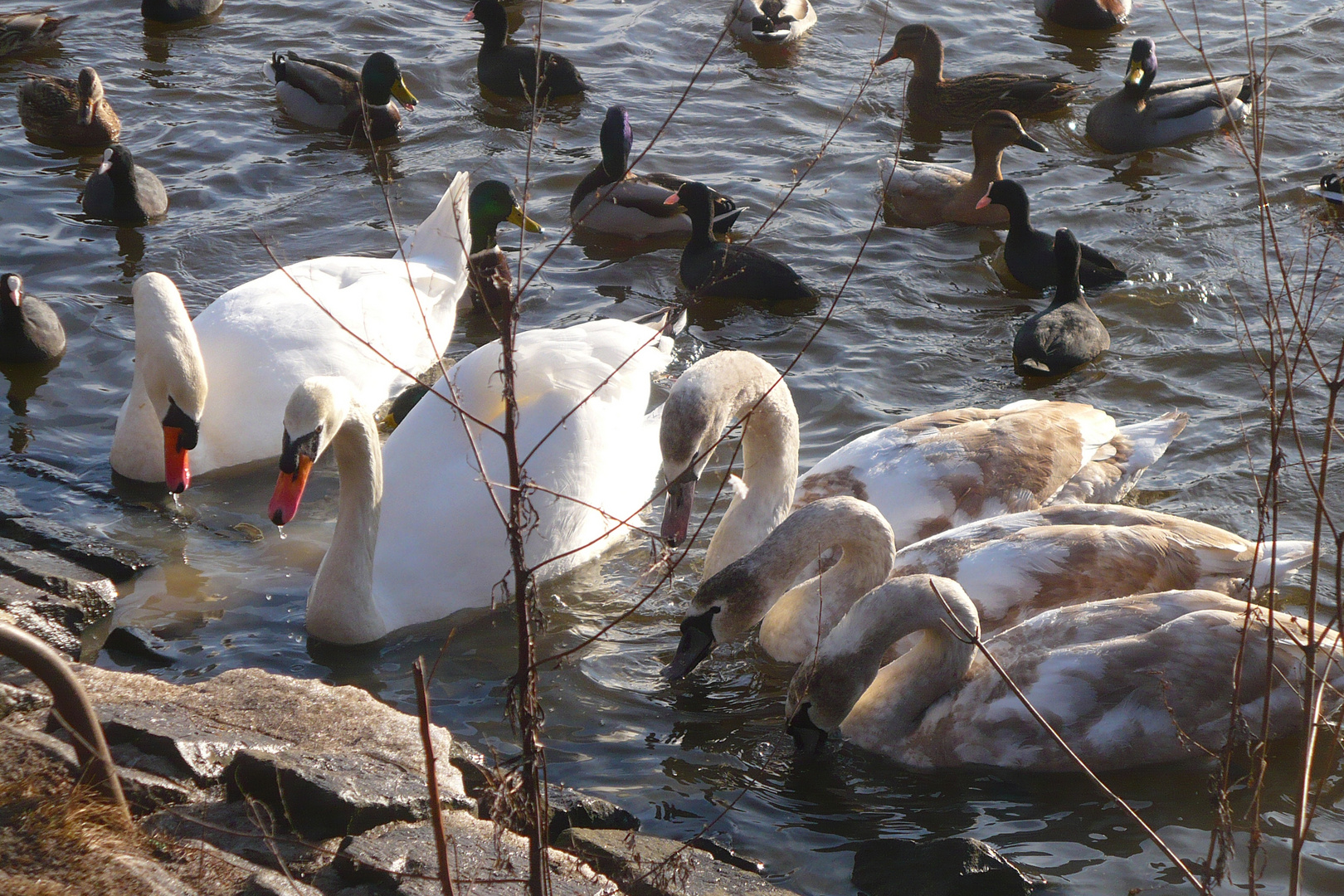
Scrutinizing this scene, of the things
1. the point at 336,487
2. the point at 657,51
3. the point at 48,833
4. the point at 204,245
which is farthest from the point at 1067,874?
the point at 657,51

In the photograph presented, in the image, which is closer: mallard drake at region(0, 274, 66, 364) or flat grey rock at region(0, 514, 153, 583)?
flat grey rock at region(0, 514, 153, 583)

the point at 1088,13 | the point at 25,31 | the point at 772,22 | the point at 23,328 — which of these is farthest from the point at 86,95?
the point at 1088,13

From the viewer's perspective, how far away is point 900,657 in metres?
5.18

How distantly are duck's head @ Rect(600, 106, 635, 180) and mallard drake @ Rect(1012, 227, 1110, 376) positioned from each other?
10.7 feet

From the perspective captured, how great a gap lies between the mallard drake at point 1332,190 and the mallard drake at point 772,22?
A: 519 cm

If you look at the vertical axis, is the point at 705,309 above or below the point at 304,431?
below

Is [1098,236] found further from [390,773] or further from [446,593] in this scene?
[390,773]

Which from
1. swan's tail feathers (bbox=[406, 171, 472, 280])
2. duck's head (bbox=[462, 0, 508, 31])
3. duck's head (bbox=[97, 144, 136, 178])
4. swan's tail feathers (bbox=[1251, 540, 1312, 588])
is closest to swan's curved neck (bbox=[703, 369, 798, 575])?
swan's tail feathers (bbox=[1251, 540, 1312, 588])

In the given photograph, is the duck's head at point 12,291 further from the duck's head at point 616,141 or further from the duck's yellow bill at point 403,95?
the duck's yellow bill at point 403,95

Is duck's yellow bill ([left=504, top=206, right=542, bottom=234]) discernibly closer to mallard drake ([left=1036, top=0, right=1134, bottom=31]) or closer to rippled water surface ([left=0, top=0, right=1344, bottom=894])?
rippled water surface ([left=0, top=0, right=1344, bottom=894])

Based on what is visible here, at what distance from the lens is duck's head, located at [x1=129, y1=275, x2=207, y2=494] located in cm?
621

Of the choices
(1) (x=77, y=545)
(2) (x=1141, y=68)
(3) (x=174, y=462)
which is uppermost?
(2) (x=1141, y=68)

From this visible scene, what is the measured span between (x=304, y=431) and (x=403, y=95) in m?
6.55

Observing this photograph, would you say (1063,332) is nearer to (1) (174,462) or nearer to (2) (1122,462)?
(2) (1122,462)
